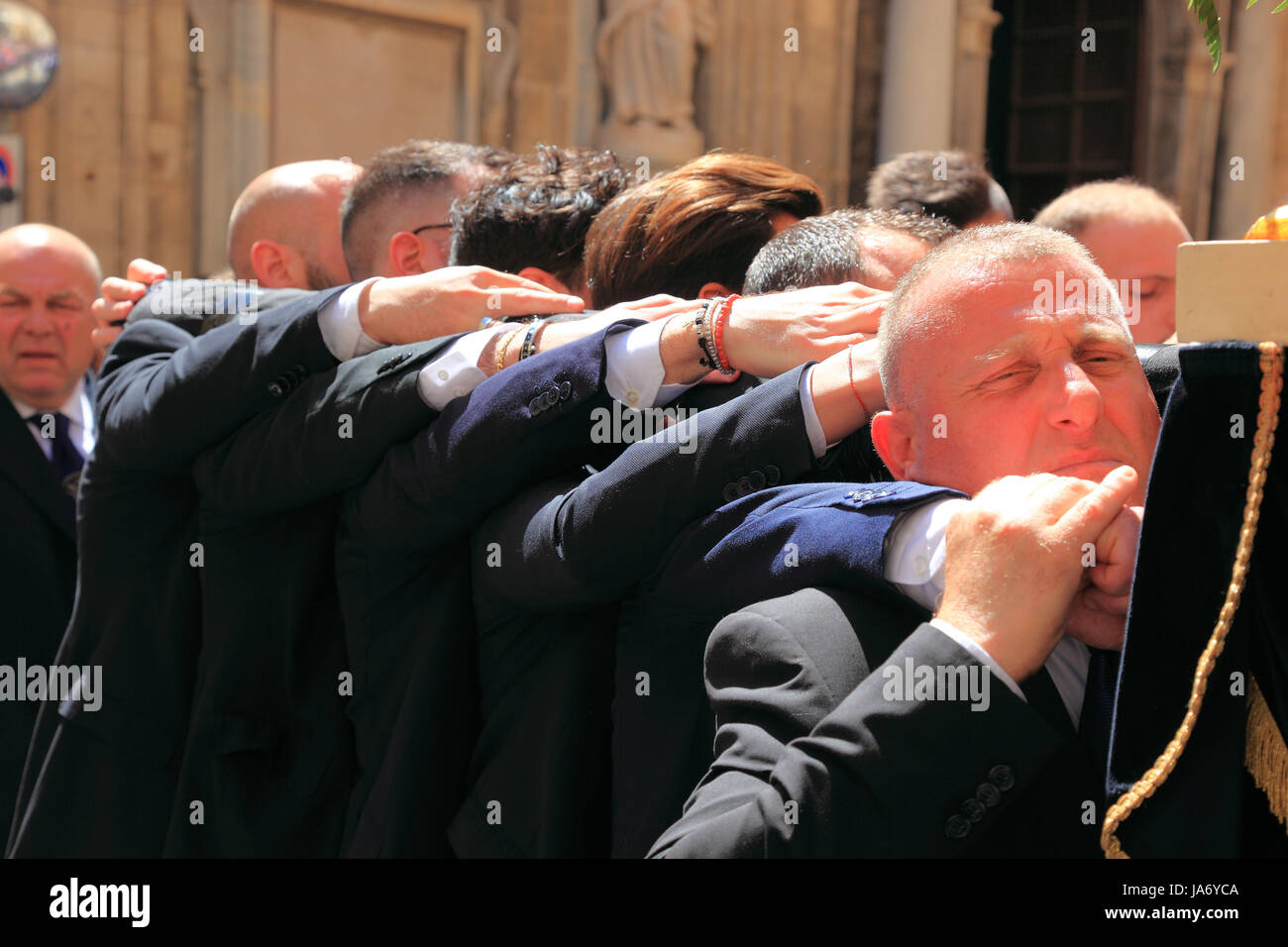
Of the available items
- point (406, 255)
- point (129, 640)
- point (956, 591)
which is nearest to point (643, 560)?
point (956, 591)

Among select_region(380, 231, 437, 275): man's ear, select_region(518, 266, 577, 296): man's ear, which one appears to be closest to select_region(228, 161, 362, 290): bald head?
select_region(380, 231, 437, 275): man's ear

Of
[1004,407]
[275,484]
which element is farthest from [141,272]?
[1004,407]

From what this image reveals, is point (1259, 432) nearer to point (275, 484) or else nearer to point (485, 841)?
point (485, 841)

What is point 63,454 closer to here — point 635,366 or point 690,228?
point 690,228

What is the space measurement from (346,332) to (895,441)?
1101 mm

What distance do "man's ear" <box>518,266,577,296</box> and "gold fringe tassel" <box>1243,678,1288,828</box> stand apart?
1.63 metres

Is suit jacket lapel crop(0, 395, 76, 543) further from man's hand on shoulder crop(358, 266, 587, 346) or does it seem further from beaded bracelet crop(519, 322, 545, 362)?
beaded bracelet crop(519, 322, 545, 362)

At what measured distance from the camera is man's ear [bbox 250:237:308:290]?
140 inches

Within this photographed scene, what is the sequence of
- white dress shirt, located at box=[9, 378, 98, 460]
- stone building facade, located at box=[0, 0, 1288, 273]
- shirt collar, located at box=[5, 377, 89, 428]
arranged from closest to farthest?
white dress shirt, located at box=[9, 378, 98, 460] → shirt collar, located at box=[5, 377, 89, 428] → stone building facade, located at box=[0, 0, 1288, 273]

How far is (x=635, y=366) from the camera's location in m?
2.02

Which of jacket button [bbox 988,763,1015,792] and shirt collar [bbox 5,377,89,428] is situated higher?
shirt collar [bbox 5,377,89,428]

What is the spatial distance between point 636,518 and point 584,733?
1.30ft

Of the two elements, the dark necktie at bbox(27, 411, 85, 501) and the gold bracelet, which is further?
the dark necktie at bbox(27, 411, 85, 501)
